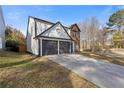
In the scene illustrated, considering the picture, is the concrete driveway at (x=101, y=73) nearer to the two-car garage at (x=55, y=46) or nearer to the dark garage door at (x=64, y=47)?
the two-car garage at (x=55, y=46)

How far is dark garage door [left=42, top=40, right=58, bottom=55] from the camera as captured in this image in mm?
14009

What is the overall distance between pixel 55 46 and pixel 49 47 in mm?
864

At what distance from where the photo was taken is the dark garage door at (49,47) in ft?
46.0

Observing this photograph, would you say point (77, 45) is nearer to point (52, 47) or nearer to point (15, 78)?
point (52, 47)

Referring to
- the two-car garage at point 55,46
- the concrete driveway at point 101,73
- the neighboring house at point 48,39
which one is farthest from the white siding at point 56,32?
the concrete driveway at point 101,73

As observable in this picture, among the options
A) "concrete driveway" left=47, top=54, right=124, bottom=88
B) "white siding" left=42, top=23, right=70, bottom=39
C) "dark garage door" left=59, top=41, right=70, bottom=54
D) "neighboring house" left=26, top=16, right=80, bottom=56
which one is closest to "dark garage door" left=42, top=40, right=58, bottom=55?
"neighboring house" left=26, top=16, right=80, bottom=56

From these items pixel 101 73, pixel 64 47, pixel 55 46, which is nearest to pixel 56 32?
pixel 55 46

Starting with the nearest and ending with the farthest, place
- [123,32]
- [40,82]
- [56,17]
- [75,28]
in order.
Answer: [40,82] < [56,17] < [75,28] < [123,32]

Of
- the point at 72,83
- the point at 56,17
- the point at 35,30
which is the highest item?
the point at 56,17

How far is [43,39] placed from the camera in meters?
14.0

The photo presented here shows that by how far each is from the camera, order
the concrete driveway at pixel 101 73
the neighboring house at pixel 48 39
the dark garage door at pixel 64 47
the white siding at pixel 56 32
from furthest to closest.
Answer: the dark garage door at pixel 64 47, the white siding at pixel 56 32, the neighboring house at pixel 48 39, the concrete driveway at pixel 101 73

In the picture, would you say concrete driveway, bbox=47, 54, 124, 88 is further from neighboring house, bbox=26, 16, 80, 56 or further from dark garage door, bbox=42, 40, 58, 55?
neighboring house, bbox=26, 16, 80, 56
